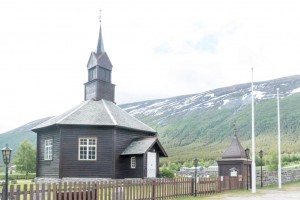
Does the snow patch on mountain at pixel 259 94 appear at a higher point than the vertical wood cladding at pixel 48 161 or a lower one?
higher

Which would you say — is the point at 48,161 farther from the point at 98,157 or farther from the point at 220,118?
the point at 220,118

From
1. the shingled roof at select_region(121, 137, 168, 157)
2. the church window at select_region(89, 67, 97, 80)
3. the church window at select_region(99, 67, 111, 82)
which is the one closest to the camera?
the shingled roof at select_region(121, 137, 168, 157)

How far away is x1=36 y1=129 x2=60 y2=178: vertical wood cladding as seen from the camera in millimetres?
28766

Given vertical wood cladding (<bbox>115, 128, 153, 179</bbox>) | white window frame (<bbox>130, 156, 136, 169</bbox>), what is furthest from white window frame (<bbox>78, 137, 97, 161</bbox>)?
white window frame (<bbox>130, 156, 136, 169</bbox>)

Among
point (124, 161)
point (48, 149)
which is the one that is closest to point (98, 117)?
point (124, 161)

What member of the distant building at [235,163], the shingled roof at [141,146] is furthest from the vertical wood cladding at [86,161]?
the distant building at [235,163]

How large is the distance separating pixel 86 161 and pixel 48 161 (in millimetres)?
3403

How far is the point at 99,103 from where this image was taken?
32.3m

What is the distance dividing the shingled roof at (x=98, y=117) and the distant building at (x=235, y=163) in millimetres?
6766

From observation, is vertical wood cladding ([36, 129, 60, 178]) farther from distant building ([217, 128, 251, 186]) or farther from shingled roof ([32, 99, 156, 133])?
distant building ([217, 128, 251, 186])

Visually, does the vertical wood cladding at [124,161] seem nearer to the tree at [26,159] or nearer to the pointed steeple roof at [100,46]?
the pointed steeple roof at [100,46]

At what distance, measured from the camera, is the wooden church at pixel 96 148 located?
92.7 ft

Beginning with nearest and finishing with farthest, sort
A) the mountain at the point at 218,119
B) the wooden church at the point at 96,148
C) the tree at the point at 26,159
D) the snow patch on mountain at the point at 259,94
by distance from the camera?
the wooden church at the point at 96,148 < the tree at the point at 26,159 < the mountain at the point at 218,119 < the snow patch on mountain at the point at 259,94

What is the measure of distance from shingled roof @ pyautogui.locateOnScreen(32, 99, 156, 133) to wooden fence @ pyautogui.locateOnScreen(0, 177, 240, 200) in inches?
350
